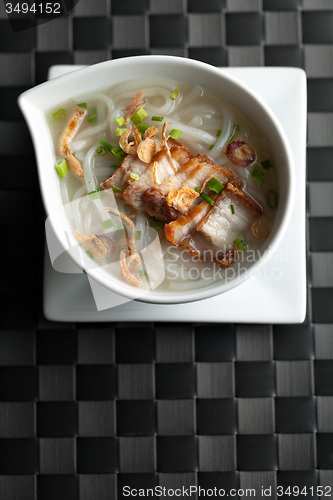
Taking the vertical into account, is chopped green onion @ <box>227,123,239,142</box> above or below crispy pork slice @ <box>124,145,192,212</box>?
above

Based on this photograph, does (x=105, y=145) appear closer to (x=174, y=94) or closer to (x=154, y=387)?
(x=174, y=94)

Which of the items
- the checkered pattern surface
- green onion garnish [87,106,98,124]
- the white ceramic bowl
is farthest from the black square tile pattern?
green onion garnish [87,106,98,124]

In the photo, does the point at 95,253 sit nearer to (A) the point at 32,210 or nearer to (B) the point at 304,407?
(A) the point at 32,210

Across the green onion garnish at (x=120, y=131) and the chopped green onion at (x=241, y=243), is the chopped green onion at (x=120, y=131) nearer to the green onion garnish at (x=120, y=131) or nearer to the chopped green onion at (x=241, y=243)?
the green onion garnish at (x=120, y=131)

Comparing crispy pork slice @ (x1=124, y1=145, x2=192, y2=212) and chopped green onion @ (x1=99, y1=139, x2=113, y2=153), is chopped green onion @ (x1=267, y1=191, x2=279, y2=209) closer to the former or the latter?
crispy pork slice @ (x1=124, y1=145, x2=192, y2=212)

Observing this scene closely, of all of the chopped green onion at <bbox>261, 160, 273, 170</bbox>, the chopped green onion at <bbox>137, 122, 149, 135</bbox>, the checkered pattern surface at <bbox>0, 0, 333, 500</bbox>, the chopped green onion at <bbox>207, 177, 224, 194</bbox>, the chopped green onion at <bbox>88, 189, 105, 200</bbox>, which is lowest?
the checkered pattern surface at <bbox>0, 0, 333, 500</bbox>

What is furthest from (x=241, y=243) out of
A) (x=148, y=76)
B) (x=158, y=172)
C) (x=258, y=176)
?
(x=148, y=76)

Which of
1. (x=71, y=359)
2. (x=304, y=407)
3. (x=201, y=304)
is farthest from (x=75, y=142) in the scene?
(x=304, y=407)

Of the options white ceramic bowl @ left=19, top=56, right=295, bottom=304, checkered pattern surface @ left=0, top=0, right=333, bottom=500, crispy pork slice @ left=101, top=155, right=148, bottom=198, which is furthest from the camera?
checkered pattern surface @ left=0, top=0, right=333, bottom=500

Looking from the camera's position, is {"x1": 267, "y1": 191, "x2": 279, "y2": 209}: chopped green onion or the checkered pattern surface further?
the checkered pattern surface
